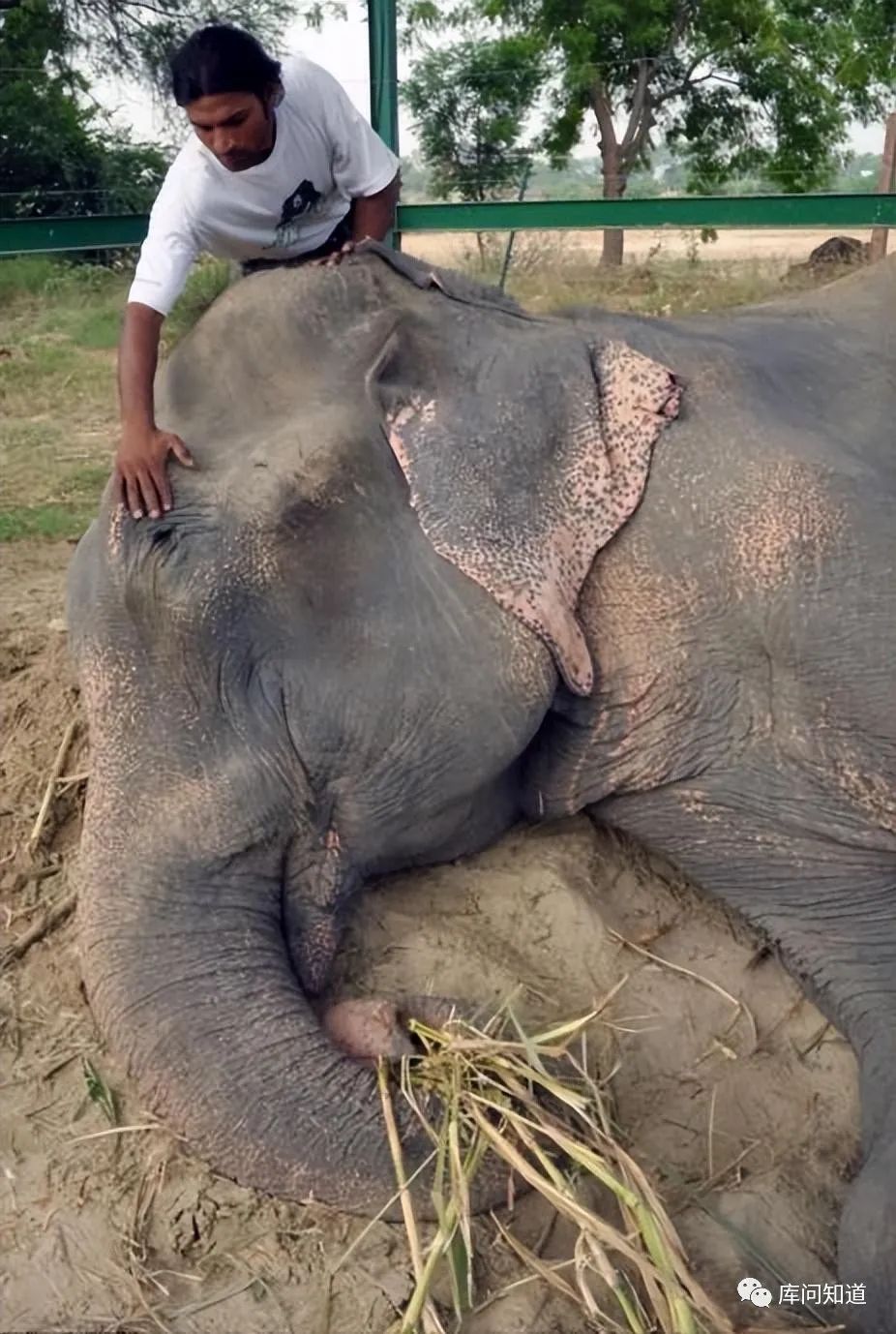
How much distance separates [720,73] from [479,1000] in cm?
1380

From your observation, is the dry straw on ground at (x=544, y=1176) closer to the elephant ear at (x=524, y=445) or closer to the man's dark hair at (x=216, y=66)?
the elephant ear at (x=524, y=445)

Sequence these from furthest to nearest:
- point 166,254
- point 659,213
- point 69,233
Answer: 1. point 659,213
2. point 69,233
3. point 166,254

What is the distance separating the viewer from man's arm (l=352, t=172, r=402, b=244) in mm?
3818

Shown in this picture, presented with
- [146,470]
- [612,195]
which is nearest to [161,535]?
[146,470]

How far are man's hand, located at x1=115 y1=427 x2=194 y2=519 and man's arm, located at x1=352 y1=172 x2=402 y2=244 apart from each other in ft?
4.30

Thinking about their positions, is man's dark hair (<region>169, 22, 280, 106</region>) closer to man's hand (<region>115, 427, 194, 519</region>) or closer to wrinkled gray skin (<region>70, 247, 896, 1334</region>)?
wrinkled gray skin (<region>70, 247, 896, 1334</region>)

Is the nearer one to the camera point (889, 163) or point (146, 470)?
point (146, 470)

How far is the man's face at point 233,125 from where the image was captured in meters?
3.25

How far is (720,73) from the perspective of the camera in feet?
47.8

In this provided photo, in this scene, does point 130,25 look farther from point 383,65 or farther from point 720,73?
point 720,73

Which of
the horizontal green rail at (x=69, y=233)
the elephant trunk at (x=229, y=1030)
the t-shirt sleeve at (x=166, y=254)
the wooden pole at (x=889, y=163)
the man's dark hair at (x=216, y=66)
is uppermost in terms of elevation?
the man's dark hair at (x=216, y=66)

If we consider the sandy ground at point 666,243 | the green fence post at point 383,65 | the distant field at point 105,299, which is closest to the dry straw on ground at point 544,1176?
the distant field at point 105,299

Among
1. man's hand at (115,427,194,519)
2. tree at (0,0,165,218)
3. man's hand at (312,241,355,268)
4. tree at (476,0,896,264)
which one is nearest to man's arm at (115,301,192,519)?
man's hand at (115,427,194,519)

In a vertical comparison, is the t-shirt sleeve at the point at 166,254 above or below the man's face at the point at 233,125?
below
